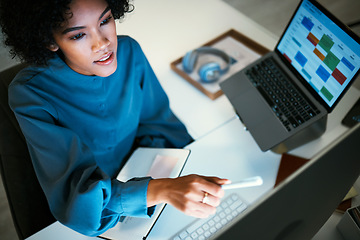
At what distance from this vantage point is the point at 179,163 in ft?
3.42

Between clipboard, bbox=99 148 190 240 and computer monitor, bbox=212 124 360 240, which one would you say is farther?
clipboard, bbox=99 148 190 240

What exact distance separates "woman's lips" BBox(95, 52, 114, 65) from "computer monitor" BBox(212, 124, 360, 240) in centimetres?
61

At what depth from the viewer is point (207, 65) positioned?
49.5 inches

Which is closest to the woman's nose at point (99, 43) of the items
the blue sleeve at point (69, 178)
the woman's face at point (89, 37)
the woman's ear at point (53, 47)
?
the woman's face at point (89, 37)

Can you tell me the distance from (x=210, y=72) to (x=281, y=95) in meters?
0.31

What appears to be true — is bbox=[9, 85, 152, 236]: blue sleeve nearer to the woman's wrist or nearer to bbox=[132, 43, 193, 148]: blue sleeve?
the woman's wrist

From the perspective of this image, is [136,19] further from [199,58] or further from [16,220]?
[16,220]

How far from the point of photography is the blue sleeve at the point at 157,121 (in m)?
1.17

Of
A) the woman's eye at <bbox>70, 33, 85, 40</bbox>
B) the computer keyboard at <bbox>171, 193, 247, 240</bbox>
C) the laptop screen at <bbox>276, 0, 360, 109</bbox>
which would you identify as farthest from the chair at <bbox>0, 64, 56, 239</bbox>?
the laptop screen at <bbox>276, 0, 360, 109</bbox>

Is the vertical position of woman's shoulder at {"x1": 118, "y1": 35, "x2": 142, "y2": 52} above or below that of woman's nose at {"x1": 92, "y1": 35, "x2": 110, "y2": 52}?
above

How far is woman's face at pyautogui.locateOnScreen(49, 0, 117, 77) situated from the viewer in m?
0.80

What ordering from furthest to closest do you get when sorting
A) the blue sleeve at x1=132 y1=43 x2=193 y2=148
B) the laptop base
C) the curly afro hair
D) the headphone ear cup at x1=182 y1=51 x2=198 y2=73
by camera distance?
the headphone ear cup at x1=182 y1=51 x2=198 y2=73
the blue sleeve at x1=132 y1=43 x2=193 y2=148
the laptop base
the curly afro hair

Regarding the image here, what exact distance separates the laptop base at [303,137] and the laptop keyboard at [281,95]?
31 millimetres

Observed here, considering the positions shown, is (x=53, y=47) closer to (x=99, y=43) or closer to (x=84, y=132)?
(x=99, y=43)
